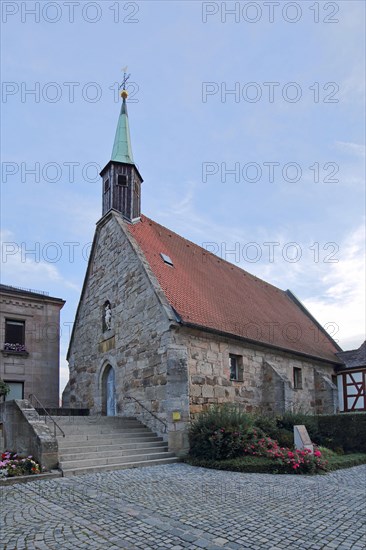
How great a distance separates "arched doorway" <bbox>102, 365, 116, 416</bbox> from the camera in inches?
646

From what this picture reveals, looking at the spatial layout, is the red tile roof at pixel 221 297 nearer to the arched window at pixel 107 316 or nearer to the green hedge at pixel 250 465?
the arched window at pixel 107 316

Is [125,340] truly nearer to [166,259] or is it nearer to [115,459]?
[166,259]

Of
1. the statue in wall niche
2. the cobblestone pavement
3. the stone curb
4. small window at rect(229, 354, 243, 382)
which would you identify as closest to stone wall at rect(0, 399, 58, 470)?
the stone curb

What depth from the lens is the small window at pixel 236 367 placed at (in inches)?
611

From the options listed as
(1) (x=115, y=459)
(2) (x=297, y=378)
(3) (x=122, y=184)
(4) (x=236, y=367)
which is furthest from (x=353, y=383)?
(1) (x=115, y=459)

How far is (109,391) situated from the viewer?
16.8 metres

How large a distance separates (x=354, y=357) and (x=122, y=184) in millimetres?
13773

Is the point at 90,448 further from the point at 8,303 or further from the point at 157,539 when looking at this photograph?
the point at 8,303

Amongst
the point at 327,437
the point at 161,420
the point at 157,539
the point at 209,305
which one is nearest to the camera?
the point at 157,539

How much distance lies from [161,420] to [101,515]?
6.60 m

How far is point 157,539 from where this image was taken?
5543 mm

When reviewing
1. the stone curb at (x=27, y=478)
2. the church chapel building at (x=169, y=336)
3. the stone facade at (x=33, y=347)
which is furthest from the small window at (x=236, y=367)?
the stone facade at (x=33, y=347)

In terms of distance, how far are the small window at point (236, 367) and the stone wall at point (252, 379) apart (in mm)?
94

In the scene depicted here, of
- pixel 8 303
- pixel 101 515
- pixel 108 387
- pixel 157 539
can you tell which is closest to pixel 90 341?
pixel 108 387
